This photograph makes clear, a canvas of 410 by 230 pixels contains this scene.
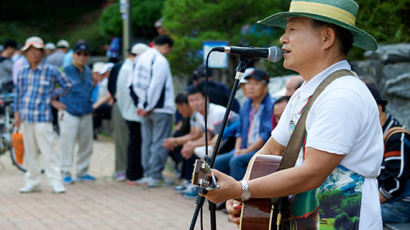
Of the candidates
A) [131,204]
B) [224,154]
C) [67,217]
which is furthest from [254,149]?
[67,217]

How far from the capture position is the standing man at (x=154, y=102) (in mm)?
7973

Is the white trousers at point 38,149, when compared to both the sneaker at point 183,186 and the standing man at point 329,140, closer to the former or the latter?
the sneaker at point 183,186

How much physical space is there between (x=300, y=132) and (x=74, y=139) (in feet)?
21.9

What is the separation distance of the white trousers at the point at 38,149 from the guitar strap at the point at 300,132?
5.48 m

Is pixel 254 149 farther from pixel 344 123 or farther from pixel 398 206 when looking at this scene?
pixel 344 123

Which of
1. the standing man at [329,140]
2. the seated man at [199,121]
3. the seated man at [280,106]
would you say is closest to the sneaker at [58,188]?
the seated man at [199,121]

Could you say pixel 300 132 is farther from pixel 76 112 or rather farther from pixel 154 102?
pixel 76 112

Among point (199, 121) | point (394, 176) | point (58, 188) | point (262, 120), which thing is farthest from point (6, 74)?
point (394, 176)

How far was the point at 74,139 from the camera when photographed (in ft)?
28.3

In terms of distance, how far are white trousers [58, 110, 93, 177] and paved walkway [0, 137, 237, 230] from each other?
341 millimetres

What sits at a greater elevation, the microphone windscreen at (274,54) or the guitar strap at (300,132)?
the microphone windscreen at (274,54)

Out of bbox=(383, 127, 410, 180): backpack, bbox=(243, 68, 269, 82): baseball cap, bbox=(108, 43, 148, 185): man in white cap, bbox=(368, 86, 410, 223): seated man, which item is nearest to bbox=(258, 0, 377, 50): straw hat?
bbox=(368, 86, 410, 223): seated man

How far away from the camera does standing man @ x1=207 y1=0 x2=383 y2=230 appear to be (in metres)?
2.20

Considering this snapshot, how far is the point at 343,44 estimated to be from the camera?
2.43 metres
